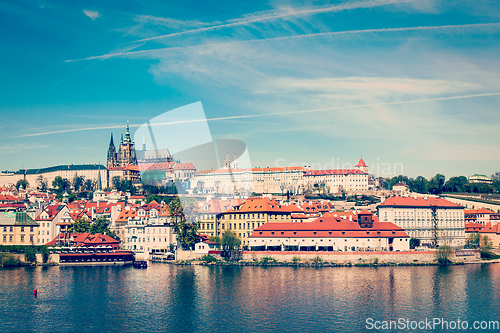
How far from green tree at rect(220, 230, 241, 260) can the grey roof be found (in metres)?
24.2

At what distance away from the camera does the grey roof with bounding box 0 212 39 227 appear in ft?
204

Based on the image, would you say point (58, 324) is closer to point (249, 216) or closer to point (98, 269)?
point (98, 269)

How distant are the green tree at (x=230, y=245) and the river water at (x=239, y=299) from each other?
284 inches

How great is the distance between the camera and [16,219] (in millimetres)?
62625

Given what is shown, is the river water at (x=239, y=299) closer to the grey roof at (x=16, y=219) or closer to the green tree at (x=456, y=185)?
the grey roof at (x=16, y=219)

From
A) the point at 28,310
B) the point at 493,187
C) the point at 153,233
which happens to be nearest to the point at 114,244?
the point at 153,233

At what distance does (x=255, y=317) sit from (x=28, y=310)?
1422 cm

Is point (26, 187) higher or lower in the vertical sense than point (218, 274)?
higher

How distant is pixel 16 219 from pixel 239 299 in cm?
3977

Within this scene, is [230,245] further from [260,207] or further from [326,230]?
[326,230]

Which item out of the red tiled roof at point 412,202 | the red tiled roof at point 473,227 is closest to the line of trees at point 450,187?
the red tiled roof at point 473,227

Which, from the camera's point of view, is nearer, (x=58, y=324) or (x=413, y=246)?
(x=58, y=324)

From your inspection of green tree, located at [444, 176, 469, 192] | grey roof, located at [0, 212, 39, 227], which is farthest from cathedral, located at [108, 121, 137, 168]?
grey roof, located at [0, 212, 39, 227]

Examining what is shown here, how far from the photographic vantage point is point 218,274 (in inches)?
1822
